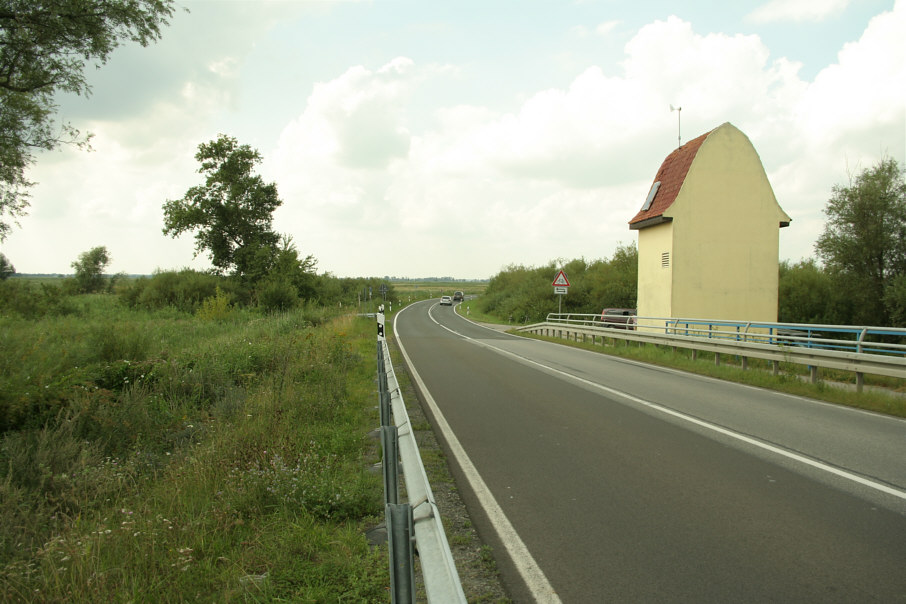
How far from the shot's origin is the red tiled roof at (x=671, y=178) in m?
22.7

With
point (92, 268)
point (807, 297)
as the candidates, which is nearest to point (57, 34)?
point (807, 297)

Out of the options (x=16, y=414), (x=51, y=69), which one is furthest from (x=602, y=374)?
(x=51, y=69)

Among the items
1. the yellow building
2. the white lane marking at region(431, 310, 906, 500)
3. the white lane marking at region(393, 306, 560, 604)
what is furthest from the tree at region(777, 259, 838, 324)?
the white lane marking at region(393, 306, 560, 604)

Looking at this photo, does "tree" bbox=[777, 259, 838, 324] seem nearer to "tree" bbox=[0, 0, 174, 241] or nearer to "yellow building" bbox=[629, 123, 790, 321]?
"yellow building" bbox=[629, 123, 790, 321]

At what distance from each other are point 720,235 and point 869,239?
10.6 meters

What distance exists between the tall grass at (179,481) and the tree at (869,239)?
27.4 meters

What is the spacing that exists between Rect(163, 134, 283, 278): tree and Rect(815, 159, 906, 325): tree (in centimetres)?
4128

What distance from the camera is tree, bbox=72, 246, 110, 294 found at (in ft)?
226

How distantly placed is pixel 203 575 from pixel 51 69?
1315 centimetres

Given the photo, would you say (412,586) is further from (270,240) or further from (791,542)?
(270,240)

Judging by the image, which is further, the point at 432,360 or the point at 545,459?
the point at 432,360

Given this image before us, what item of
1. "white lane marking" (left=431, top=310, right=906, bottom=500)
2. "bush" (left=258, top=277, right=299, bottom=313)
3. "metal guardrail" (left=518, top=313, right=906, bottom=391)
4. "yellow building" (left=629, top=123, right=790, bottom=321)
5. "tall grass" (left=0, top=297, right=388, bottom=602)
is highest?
"yellow building" (left=629, top=123, right=790, bottom=321)

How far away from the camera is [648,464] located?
5.99m

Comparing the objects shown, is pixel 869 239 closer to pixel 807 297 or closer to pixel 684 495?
pixel 807 297
